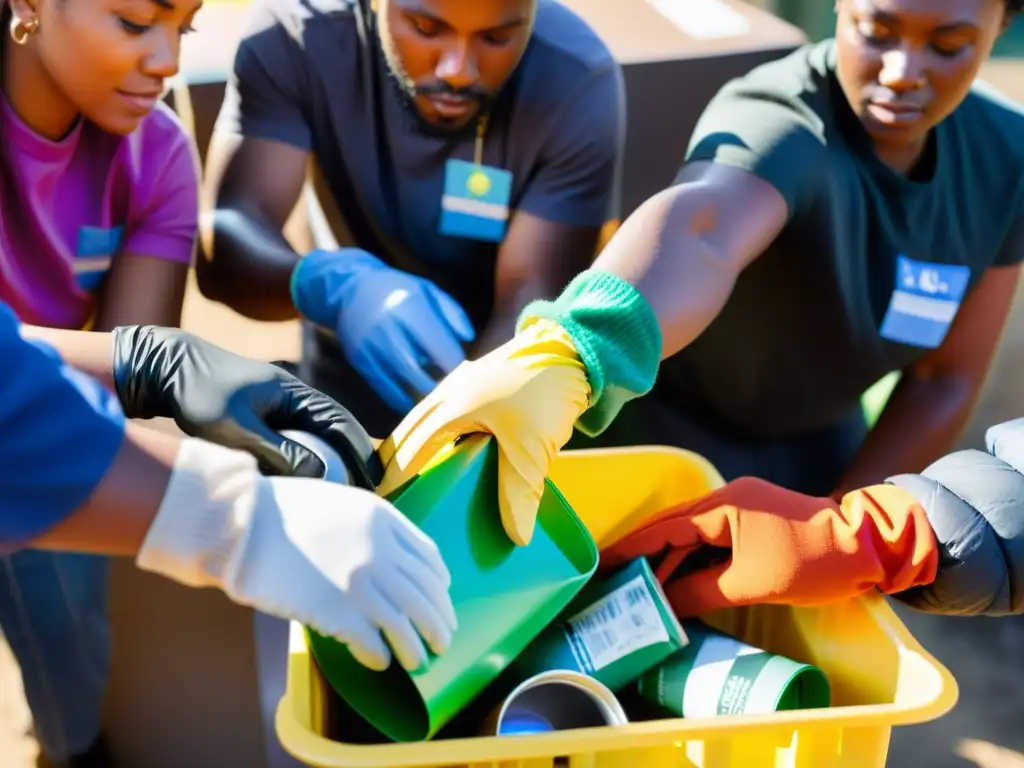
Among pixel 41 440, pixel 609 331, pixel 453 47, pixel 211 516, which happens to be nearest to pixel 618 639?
pixel 609 331

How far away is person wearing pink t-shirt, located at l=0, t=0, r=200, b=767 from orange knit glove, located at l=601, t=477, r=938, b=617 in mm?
705

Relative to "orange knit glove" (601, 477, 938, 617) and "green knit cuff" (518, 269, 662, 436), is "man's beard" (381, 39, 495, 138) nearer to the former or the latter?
"green knit cuff" (518, 269, 662, 436)

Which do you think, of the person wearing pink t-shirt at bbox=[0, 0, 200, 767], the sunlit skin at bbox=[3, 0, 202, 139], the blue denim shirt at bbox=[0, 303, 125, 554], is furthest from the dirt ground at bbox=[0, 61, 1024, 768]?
the blue denim shirt at bbox=[0, 303, 125, 554]

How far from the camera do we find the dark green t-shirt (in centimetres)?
120

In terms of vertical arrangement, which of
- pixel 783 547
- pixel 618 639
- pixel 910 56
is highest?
pixel 910 56

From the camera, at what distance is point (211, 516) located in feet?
2.28

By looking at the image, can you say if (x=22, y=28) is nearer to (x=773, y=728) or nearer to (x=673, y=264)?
(x=673, y=264)

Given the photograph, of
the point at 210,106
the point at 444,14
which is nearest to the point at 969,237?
the point at 444,14

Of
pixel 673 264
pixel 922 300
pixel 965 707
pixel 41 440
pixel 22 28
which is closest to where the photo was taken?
pixel 41 440

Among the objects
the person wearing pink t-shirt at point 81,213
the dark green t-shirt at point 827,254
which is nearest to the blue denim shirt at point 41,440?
the person wearing pink t-shirt at point 81,213

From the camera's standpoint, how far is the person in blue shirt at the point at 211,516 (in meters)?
0.63

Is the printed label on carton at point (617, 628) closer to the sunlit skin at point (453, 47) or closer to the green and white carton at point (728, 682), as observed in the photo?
the green and white carton at point (728, 682)

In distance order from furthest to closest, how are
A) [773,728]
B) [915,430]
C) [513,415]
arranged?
[915,430]
[513,415]
[773,728]

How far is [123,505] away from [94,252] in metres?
0.71
